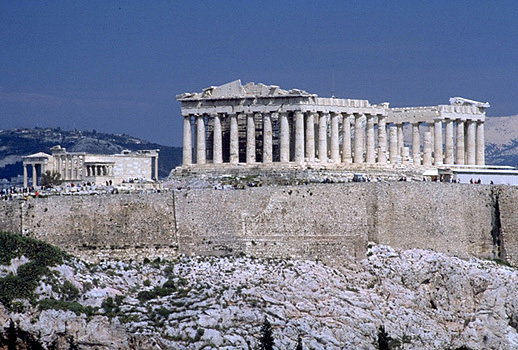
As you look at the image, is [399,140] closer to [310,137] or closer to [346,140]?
[346,140]

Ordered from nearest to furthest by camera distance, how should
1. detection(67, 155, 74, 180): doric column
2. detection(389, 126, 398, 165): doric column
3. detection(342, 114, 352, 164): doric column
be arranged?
detection(342, 114, 352, 164): doric column
detection(389, 126, 398, 165): doric column
detection(67, 155, 74, 180): doric column

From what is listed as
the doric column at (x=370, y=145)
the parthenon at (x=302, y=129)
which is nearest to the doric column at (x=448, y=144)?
the parthenon at (x=302, y=129)

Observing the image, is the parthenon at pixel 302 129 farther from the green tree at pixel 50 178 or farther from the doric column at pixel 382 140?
the green tree at pixel 50 178

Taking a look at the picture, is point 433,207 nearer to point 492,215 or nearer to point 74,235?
point 492,215

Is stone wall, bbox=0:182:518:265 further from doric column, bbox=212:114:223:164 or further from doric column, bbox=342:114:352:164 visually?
doric column, bbox=212:114:223:164

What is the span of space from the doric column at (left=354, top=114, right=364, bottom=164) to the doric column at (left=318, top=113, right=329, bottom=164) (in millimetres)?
3254

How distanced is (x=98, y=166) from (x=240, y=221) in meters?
30.6

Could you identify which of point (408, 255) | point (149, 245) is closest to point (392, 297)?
point (408, 255)

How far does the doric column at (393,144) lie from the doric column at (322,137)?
313 inches

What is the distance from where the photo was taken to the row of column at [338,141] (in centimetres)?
9338

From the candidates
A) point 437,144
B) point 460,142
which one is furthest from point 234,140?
point 460,142

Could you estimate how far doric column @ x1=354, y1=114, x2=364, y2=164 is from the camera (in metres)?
97.0

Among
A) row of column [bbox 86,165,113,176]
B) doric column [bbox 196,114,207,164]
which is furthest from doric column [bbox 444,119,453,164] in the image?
row of column [bbox 86,165,113,176]

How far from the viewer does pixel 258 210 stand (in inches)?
3164
